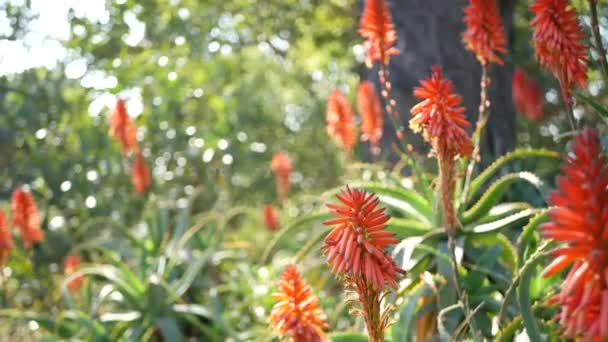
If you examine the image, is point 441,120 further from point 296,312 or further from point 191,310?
point 191,310

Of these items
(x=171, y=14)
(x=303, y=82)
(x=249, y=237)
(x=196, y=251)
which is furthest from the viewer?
(x=303, y=82)

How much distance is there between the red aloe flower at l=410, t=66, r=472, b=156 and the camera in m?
2.19

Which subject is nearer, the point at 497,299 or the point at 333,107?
the point at 497,299

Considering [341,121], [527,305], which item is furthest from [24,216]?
[527,305]

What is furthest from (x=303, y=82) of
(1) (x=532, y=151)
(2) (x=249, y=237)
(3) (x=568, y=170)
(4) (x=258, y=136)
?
(3) (x=568, y=170)

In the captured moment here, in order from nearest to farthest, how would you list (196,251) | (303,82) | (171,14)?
(196,251) → (171,14) → (303,82)

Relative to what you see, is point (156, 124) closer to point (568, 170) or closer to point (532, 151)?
point (532, 151)

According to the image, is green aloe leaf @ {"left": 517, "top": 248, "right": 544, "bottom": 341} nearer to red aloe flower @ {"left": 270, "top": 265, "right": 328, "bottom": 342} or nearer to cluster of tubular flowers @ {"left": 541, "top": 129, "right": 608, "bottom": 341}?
red aloe flower @ {"left": 270, "top": 265, "right": 328, "bottom": 342}

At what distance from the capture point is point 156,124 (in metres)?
6.18

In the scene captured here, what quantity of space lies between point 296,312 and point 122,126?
9.09 feet

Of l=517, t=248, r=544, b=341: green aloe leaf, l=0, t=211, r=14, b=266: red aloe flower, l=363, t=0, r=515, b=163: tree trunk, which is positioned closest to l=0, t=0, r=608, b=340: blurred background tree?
l=363, t=0, r=515, b=163: tree trunk

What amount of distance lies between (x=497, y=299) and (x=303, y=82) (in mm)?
7608

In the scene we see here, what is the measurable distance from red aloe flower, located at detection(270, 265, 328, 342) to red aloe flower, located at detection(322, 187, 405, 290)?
356 mm

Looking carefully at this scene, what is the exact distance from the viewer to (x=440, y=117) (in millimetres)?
2193
